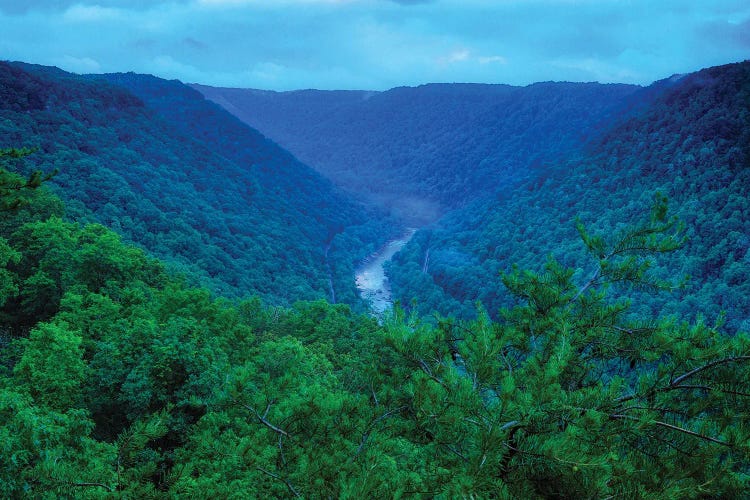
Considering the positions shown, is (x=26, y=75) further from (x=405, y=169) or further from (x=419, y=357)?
(x=405, y=169)

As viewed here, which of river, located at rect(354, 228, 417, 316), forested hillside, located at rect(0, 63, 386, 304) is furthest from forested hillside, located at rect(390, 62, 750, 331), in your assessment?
forested hillside, located at rect(0, 63, 386, 304)

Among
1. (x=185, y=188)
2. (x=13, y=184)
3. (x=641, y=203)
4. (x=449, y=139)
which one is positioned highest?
(x=449, y=139)

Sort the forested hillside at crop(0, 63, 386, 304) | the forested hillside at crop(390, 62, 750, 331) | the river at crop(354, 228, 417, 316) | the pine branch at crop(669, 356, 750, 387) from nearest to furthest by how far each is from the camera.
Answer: the pine branch at crop(669, 356, 750, 387) → the forested hillside at crop(390, 62, 750, 331) → the forested hillside at crop(0, 63, 386, 304) → the river at crop(354, 228, 417, 316)

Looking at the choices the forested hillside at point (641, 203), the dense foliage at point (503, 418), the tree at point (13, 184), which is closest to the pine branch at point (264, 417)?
the dense foliage at point (503, 418)

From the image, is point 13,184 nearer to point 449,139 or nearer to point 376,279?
point 376,279

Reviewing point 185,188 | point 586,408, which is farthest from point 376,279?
point 586,408

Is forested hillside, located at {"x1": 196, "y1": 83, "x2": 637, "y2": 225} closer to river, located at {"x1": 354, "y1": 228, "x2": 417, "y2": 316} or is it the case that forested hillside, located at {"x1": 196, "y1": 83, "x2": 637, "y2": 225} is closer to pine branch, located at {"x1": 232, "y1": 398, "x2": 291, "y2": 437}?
river, located at {"x1": 354, "y1": 228, "x2": 417, "y2": 316}
